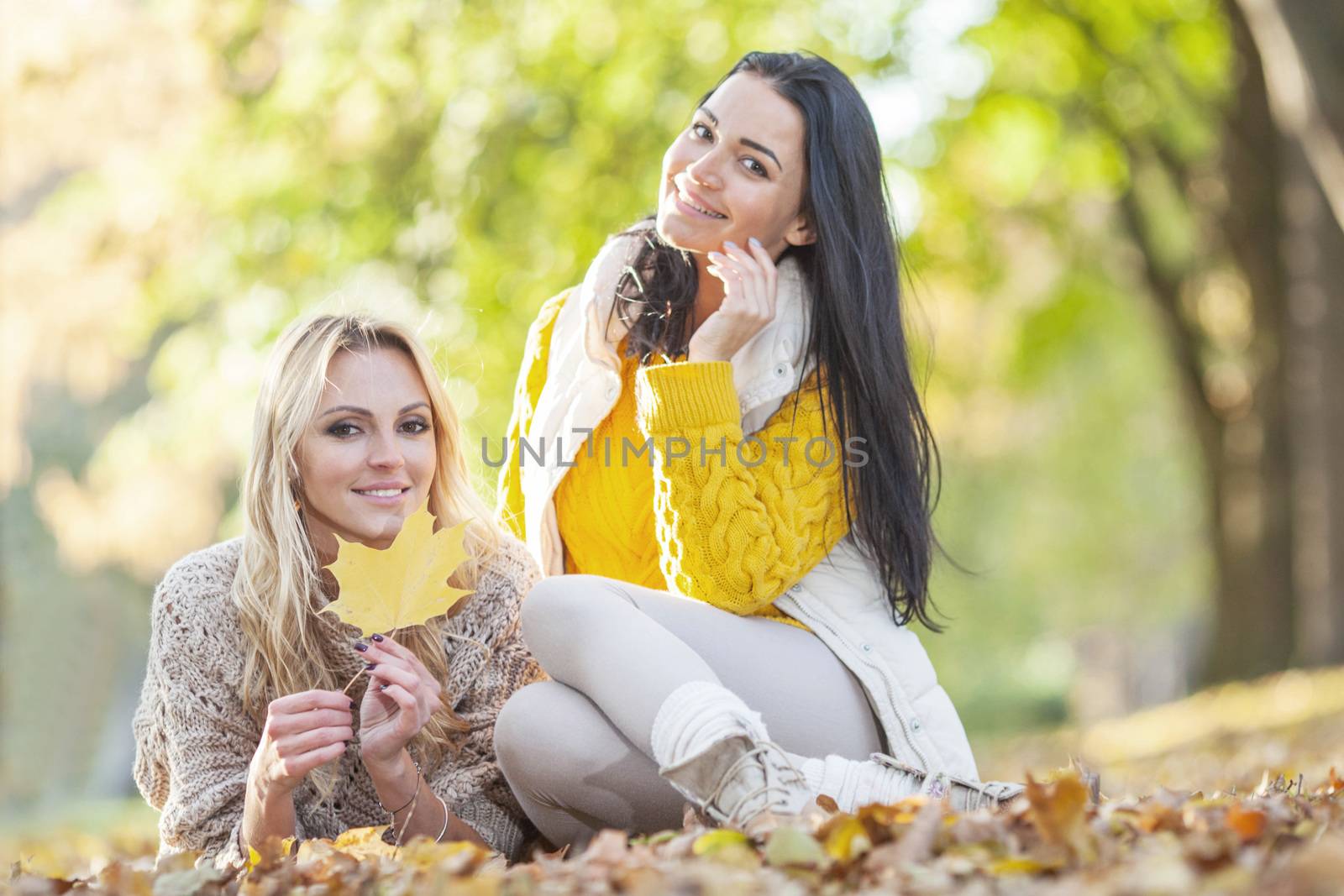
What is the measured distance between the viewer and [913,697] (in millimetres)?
3020

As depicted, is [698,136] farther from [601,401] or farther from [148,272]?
[148,272]

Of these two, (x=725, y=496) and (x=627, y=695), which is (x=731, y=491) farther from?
(x=627, y=695)

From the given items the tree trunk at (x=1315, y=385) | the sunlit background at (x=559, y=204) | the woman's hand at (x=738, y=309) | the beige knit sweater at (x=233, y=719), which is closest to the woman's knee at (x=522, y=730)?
the beige knit sweater at (x=233, y=719)

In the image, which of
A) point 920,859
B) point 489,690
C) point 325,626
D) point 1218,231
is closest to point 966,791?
point 920,859

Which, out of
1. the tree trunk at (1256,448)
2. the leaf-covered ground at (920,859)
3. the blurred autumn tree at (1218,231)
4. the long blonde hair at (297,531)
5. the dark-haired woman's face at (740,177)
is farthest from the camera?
the tree trunk at (1256,448)

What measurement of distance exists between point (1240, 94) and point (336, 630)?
8528 mm

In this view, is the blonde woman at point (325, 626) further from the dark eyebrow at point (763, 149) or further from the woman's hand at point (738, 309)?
the dark eyebrow at point (763, 149)

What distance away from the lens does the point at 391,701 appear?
273 centimetres

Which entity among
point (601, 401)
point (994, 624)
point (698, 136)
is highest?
point (698, 136)

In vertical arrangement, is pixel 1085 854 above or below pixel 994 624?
above

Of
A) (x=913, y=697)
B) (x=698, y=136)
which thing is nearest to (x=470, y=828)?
(x=913, y=697)

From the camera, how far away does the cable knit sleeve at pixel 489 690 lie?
2.97 m

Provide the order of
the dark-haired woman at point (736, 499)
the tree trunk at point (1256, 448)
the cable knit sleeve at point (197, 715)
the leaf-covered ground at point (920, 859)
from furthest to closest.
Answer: the tree trunk at point (1256, 448) → the cable knit sleeve at point (197, 715) → the dark-haired woman at point (736, 499) → the leaf-covered ground at point (920, 859)

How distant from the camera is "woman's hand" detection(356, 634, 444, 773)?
8.50ft
